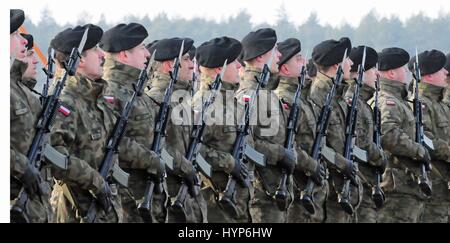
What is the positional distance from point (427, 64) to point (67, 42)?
20.8 ft

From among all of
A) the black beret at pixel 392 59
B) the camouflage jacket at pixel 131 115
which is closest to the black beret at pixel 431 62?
the black beret at pixel 392 59

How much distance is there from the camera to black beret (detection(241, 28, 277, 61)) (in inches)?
543

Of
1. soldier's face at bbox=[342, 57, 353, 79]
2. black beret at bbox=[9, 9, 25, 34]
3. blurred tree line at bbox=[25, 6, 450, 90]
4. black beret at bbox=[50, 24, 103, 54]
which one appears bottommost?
blurred tree line at bbox=[25, 6, 450, 90]

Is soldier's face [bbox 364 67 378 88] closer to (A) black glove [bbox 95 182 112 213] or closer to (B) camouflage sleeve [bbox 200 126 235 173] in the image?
(B) camouflage sleeve [bbox 200 126 235 173]

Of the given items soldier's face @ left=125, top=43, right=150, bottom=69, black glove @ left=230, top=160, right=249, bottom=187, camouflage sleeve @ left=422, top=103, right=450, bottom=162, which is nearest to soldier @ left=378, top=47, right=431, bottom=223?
camouflage sleeve @ left=422, top=103, right=450, bottom=162

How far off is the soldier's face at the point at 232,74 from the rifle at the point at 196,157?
0.84ft

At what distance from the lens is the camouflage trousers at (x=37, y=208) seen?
9.68 m

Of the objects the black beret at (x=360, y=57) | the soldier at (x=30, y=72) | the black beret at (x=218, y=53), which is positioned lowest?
the black beret at (x=360, y=57)

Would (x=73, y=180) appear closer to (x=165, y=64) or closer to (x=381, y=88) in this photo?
(x=165, y=64)

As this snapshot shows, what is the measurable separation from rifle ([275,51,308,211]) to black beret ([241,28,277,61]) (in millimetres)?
471

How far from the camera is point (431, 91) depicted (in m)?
16.2

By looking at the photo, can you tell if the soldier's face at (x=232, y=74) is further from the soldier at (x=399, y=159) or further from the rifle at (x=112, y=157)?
the soldier at (x=399, y=159)

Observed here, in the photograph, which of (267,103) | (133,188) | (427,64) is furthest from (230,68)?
(427,64)

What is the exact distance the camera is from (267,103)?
13266mm
